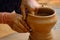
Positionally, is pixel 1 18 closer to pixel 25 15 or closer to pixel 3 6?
pixel 25 15

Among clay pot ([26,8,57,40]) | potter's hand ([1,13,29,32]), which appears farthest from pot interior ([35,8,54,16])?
potter's hand ([1,13,29,32])

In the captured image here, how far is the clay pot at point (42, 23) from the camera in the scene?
78 cm

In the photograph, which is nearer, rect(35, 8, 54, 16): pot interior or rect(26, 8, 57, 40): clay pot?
rect(26, 8, 57, 40): clay pot

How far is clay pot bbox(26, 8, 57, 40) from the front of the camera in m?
0.78

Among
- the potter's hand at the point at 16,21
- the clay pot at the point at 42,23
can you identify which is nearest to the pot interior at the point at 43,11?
the clay pot at the point at 42,23

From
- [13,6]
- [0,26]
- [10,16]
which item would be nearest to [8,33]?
[0,26]

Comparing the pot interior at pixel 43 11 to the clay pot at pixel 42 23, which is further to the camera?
the pot interior at pixel 43 11

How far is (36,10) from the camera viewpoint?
88 centimetres

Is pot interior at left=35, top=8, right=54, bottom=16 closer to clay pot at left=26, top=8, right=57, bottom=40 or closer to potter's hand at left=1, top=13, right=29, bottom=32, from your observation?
clay pot at left=26, top=8, right=57, bottom=40

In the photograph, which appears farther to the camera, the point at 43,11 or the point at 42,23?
the point at 43,11

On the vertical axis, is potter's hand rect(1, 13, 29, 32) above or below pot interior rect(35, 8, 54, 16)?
below

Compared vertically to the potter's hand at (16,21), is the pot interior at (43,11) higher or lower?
higher

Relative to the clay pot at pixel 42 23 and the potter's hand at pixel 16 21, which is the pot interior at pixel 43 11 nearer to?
the clay pot at pixel 42 23

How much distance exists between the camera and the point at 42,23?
2.56 feet
